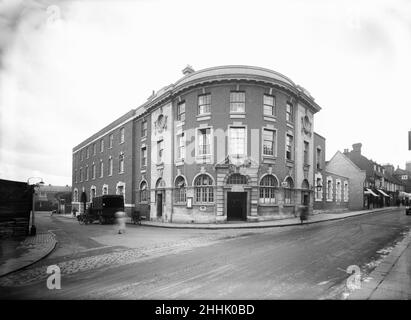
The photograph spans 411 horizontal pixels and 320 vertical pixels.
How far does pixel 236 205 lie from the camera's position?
19.0 m

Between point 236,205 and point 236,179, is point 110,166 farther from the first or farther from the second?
point 236,205

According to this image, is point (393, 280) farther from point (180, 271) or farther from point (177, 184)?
point (177, 184)

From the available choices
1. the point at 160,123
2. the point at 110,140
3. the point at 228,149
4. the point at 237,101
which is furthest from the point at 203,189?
the point at 110,140

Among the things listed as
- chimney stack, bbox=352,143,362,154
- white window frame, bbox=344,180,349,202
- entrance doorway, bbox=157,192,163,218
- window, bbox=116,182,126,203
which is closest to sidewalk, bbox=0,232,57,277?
entrance doorway, bbox=157,192,163,218

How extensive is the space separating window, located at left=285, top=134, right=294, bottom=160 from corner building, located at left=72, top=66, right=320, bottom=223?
88 millimetres

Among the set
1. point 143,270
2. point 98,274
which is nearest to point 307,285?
point 143,270

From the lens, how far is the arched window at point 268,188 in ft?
63.0

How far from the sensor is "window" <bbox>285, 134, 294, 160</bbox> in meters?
20.9

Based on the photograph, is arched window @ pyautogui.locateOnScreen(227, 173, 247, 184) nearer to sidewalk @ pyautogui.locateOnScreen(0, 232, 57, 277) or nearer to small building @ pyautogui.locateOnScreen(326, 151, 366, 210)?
sidewalk @ pyautogui.locateOnScreen(0, 232, 57, 277)

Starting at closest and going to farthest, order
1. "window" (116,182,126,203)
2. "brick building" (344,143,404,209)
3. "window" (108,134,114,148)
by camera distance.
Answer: "window" (116,182,126,203) < "window" (108,134,114,148) < "brick building" (344,143,404,209)

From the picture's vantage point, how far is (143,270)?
20.3 ft

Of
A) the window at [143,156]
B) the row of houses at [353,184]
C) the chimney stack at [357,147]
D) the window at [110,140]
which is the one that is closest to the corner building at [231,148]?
the window at [143,156]
